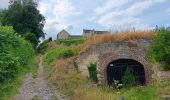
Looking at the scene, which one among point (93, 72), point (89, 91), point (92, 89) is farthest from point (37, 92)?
point (93, 72)

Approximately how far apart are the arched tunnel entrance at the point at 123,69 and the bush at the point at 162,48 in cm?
197

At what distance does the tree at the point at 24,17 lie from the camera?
61250 mm

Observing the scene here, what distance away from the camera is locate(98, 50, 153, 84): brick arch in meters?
23.6

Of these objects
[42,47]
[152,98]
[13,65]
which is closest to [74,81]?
[13,65]

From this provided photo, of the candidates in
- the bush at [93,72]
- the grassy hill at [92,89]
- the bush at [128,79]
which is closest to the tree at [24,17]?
the grassy hill at [92,89]

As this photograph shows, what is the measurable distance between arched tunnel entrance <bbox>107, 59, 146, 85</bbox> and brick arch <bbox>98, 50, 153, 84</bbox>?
274mm

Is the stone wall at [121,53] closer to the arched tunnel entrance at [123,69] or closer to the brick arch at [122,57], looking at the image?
the brick arch at [122,57]

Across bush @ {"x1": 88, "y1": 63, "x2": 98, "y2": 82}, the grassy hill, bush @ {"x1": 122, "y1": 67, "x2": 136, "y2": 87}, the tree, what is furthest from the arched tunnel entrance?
the tree

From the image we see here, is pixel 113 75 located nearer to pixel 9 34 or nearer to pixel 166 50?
pixel 166 50

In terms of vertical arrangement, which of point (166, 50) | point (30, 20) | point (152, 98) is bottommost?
point (152, 98)

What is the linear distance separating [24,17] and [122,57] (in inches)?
1612

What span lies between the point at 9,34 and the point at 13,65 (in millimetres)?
3520

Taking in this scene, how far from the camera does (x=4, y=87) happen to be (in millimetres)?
16656

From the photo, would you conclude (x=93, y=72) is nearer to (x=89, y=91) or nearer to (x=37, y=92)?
(x=37, y=92)
